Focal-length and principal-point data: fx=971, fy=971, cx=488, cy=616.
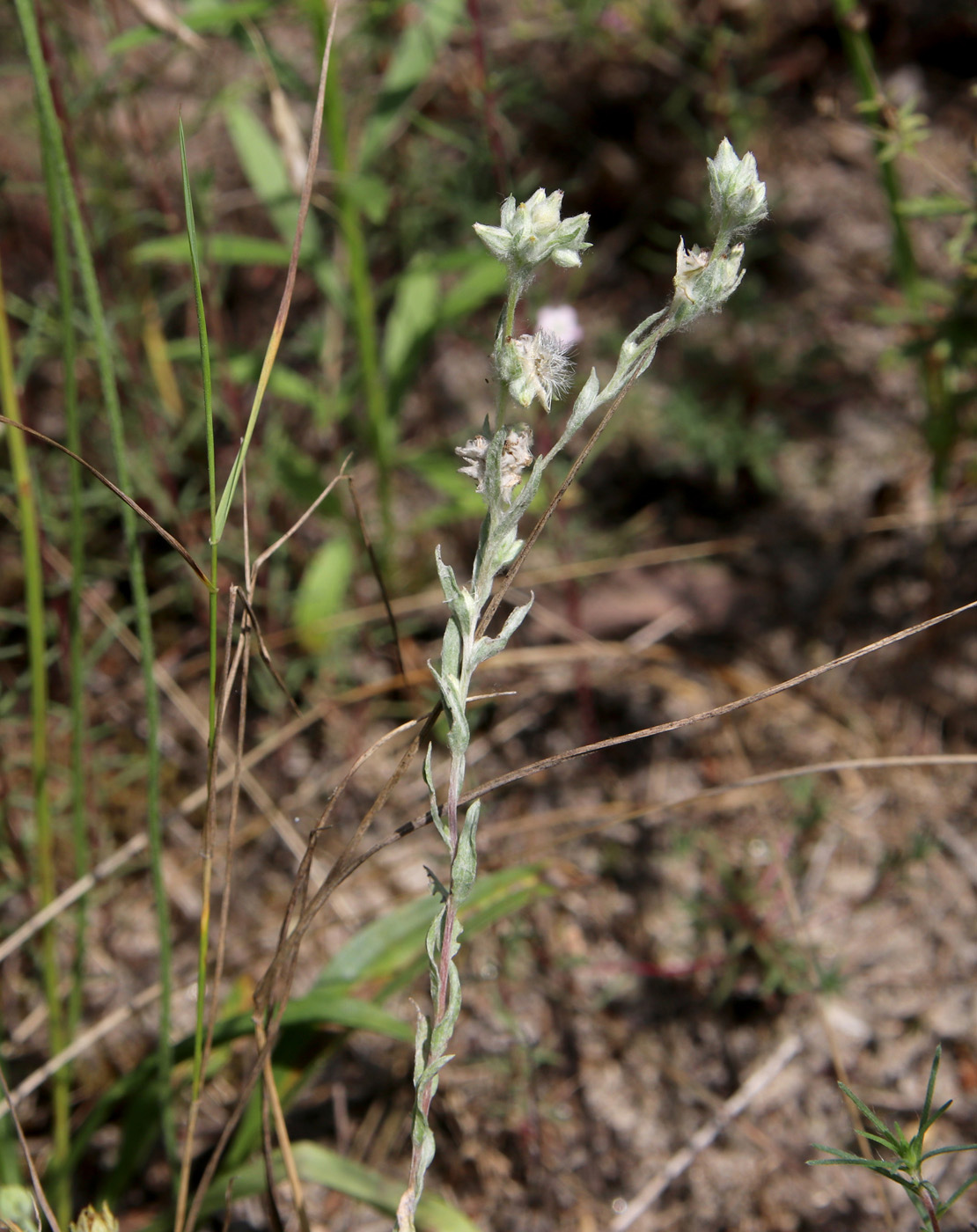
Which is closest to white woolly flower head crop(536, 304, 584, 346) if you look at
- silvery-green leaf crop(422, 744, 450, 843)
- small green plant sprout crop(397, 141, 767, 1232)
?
small green plant sprout crop(397, 141, 767, 1232)

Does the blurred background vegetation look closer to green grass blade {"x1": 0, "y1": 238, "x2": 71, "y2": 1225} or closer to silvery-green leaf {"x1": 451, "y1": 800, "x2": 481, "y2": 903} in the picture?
green grass blade {"x1": 0, "y1": 238, "x2": 71, "y2": 1225}

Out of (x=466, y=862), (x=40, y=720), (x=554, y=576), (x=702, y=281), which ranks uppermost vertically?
(x=702, y=281)

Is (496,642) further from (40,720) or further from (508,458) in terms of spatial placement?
(40,720)

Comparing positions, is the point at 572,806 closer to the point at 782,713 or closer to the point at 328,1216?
the point at 782,713

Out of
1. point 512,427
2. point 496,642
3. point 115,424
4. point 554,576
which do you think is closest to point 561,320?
point 554,576

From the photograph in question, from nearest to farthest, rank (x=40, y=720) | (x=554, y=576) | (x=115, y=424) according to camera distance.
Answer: (x=115, y=424)
(x=40, y=720)
(x=554, y=576)

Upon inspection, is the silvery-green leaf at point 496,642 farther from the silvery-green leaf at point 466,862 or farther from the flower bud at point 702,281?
the flower bud at point 702,281
